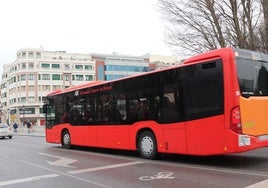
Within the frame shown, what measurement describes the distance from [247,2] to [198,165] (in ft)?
52.0

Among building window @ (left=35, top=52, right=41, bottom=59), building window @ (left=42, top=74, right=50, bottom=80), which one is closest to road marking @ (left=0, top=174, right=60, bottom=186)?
building window @ (left=42, top=74, right=50, bottom=80)

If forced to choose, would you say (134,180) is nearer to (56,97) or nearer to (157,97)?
(157,97)

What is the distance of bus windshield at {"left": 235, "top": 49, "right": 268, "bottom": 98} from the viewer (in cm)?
1140

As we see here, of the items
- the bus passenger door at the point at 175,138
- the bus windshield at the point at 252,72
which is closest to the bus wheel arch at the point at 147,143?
the bus passenger door at the point at 175,138

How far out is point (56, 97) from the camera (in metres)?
20.5

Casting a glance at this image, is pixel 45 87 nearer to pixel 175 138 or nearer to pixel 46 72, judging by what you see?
pixel 46 72

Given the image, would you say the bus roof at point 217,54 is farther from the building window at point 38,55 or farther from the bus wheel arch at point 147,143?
the building window at point 38,55

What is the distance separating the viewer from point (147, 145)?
13.9 meters

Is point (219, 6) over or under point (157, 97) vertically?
over

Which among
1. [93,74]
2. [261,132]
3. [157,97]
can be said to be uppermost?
[93,74]

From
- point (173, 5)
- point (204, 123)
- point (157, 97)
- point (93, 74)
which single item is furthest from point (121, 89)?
point (93, 74)

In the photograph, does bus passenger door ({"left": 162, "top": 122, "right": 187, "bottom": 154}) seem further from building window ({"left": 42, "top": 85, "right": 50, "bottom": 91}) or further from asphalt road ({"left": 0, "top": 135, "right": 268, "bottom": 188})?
building window ({"left": 42, "top": 85, "right": 50, "bottom": 91})

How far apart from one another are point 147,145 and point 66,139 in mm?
7104

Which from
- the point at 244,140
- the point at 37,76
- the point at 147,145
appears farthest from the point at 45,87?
the point at 244,140
